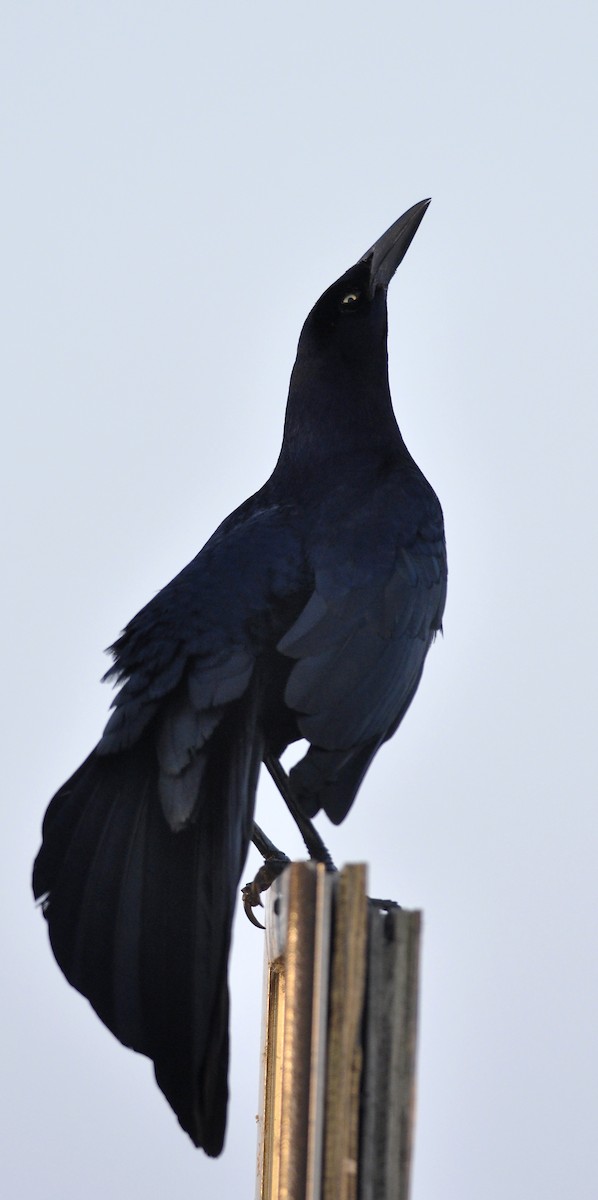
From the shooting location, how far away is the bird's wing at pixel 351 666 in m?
3.98

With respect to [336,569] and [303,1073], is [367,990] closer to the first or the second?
[303,1073]

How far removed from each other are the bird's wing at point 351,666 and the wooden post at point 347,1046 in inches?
65.9

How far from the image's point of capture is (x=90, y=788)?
12.4 feet

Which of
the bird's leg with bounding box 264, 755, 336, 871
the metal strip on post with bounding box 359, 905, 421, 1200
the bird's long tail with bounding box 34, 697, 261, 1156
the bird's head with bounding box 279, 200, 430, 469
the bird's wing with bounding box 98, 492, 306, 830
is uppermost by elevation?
the bird's head with bounding box 279, 200, 430, 469

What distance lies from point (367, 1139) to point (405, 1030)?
0.16 m

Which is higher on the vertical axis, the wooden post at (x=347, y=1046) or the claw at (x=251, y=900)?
the claw at (x=251, y=900)

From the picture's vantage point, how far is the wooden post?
2.05 m

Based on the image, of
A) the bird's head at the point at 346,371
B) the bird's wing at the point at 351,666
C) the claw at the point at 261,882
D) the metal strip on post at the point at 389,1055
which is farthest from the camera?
the bird's head at the point at 346,371

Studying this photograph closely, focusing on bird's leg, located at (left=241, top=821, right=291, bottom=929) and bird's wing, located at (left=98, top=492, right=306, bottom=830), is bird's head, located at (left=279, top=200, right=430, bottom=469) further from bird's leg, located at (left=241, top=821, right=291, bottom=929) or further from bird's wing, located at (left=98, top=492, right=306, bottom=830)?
bird's leg, located at (left=241, top=821, right=291, bottom=929)

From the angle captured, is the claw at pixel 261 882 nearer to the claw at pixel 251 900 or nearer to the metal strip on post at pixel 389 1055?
the claw at pixel 251 900

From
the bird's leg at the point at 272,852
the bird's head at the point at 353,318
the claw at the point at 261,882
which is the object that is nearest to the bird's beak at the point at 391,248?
the bird's head at the point at 353,318

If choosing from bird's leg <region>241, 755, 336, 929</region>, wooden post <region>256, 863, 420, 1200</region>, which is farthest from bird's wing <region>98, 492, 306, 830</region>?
wooden post <region>256, 863, 420, 1200</region>

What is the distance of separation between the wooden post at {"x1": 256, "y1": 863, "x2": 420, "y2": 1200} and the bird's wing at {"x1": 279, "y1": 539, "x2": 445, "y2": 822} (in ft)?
5.49

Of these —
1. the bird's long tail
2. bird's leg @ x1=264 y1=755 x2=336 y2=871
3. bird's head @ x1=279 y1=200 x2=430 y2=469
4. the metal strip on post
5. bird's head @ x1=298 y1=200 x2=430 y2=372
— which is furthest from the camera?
bird's head @ x1=298 y1=200 x2=430 y2=372
